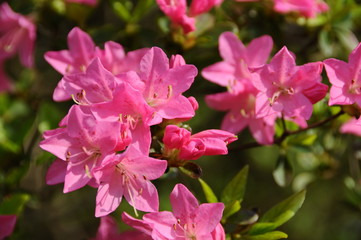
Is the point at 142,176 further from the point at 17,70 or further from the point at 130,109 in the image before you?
the point at 17,70

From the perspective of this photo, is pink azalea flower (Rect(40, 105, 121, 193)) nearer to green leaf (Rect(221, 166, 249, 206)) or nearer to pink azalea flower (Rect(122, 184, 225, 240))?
pink azalea flower (Rect(122, 184, 225, 240))

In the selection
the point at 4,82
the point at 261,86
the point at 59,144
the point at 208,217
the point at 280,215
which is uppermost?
the point at 261,86

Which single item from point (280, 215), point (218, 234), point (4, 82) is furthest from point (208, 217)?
point (4, 82)

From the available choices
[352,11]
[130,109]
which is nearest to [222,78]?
[130,109]

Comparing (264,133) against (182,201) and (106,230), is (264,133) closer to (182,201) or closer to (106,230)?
(182,201)

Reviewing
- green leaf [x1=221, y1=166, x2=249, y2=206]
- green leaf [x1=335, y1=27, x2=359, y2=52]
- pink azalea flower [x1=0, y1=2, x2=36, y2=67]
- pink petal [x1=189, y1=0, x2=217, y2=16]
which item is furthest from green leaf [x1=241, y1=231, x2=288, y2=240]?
pink azalea flower [x1=0, y1=2, x2=36, y2=67]

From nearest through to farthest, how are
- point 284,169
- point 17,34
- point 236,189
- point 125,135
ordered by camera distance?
point 125,135, point 236,189, point 284,169, point 17,34

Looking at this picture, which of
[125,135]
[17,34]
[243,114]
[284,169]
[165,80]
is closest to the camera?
[125,135]
